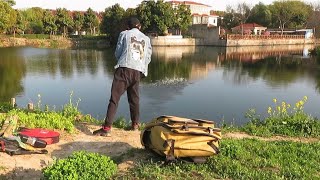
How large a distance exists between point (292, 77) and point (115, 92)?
19.0 m

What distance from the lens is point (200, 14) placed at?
273 ft

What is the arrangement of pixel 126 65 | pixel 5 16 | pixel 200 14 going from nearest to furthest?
pixel 126 65
pixel 5 16
pixel 200 14

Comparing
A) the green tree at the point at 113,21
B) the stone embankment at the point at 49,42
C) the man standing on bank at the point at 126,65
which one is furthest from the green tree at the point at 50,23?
the man standing on bank at the point at 126,65

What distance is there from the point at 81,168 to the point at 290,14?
78.5 metres

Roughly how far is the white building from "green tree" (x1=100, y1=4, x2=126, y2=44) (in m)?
23.8

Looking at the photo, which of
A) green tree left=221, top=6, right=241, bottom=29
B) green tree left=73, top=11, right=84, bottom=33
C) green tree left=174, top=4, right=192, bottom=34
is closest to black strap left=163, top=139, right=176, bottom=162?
green tree left=174, top=4, right=192, bottom=34

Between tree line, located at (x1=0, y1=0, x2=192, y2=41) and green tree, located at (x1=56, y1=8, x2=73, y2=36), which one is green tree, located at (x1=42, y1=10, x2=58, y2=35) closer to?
tree line, located at (x1=0, y1=0, x2=192, y2=41)

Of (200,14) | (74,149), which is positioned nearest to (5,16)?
(74,149)

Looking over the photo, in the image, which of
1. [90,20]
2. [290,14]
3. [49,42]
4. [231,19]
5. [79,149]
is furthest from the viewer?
[231,19]

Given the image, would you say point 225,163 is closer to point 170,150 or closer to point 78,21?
point 170,150

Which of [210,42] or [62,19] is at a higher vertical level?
[62,19]

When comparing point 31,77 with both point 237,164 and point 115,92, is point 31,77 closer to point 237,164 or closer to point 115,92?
point 115,92

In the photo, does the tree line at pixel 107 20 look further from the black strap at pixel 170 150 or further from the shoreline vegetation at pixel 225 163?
the black strap at pixel 170 150

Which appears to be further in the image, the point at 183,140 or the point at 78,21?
the point at 78,21
